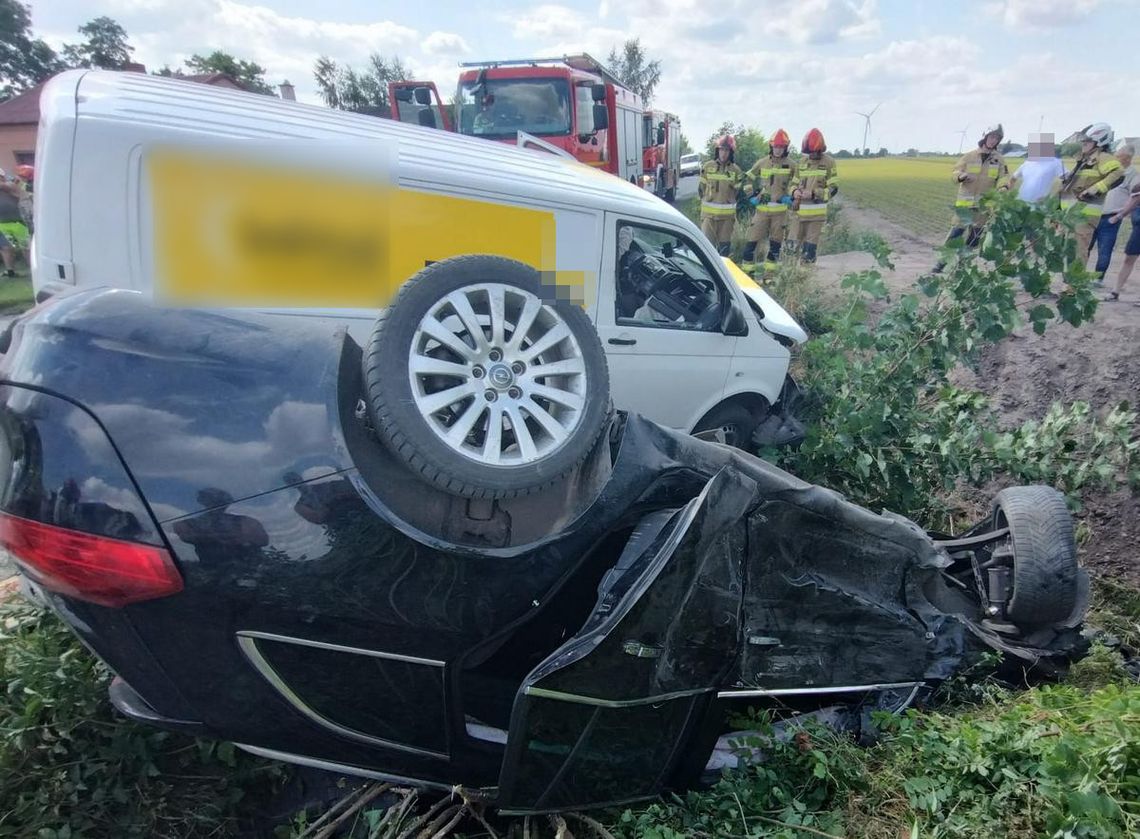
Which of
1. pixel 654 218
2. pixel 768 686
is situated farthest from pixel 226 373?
pixel 654 218

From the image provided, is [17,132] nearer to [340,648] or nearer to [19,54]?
[19,54]

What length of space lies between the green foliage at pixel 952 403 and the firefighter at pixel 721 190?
21.6 ft

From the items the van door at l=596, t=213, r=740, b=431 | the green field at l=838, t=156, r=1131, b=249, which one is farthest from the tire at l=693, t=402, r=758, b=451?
the green field at l=838, t=156, r=1131, b=249

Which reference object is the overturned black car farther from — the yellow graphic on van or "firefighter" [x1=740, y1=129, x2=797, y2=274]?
"firefighter" [x1=740, y1=129, x2=797, y2=274]

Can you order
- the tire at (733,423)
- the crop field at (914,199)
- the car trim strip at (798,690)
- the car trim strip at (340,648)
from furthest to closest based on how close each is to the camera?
1. the crop field at (914,199)
2. the tire at (733,423)
3. the car trim strip at (798,690)
4. the car trim strip at (340,648)

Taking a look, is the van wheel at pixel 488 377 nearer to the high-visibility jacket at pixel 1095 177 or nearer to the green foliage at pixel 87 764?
the green foliage at pixel 87 764

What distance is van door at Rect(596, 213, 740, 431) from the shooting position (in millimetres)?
3934

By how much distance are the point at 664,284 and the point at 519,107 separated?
28.4 ft

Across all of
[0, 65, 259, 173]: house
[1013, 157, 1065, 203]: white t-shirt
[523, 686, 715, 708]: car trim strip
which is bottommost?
[523, 686, 715, 708]: car trim strip

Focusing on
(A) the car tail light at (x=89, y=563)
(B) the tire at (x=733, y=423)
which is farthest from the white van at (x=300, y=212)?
(A) the car tail light at (x=89, y=563)

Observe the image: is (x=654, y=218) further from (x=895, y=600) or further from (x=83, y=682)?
(x=83, y=682)

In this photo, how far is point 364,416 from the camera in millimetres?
1867

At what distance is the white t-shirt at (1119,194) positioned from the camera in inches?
289

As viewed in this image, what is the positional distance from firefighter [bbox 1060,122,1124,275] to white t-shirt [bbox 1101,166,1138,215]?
4 cm
